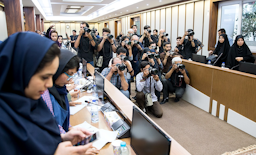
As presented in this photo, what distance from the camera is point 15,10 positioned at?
445cm

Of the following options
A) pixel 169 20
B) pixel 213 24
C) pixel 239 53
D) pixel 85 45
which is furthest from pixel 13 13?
pixel 169 20

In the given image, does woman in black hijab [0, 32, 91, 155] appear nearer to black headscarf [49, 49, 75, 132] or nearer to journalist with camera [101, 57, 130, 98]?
black headscarf [49, 49, 75, 132]

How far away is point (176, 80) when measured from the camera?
4.03m

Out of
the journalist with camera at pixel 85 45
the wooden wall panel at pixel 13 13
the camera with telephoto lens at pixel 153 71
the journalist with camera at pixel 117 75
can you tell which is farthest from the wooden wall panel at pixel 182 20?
the wooden wall panel at pixel 13 13

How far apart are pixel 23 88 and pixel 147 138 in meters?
0.75

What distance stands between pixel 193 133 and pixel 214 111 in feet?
2.69

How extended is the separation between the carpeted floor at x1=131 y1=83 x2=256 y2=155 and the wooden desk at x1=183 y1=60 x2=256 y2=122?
26cm

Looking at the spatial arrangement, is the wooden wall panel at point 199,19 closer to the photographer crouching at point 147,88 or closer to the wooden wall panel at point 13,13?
the photographer crouching at point 147,88

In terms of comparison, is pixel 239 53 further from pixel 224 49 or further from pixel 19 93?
pixel 19 93

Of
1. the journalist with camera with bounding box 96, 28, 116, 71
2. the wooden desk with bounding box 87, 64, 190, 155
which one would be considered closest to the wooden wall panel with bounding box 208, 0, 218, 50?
the journalist with camera with bounding box 96, 28, 116, 71

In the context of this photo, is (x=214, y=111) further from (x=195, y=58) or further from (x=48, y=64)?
(x=48, y=64)

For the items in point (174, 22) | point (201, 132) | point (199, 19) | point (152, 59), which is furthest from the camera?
point (174, 22)

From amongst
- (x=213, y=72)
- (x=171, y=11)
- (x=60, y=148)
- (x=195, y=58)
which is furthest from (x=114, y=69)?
(x=171, y=11)

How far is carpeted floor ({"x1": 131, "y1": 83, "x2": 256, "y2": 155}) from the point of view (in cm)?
249
